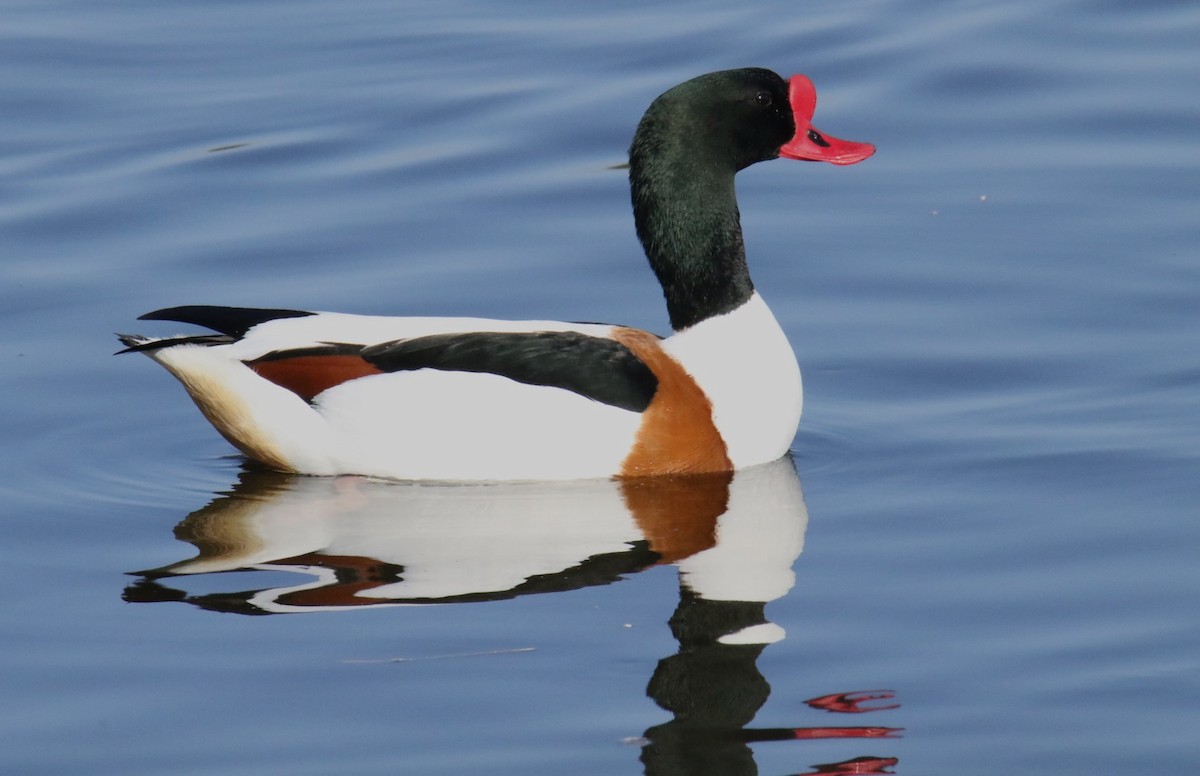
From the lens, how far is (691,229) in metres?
8.55

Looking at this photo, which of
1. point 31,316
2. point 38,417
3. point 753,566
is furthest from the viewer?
point 31,316

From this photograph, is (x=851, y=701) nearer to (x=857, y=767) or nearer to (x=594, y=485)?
(x=857, y=767)

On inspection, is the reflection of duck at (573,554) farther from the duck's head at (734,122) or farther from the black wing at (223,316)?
the duck's head at (734,122)

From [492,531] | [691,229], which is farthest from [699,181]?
[492,531]

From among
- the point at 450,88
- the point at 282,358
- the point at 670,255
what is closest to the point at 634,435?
the point at 670,255

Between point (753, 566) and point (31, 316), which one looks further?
point (31, 316)

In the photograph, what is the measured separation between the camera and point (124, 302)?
9914mm

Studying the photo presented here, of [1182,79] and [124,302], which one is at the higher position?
[1182,79]

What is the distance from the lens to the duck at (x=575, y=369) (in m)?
8.14

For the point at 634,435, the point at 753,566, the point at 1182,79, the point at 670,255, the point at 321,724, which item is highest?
the point at 1182,79

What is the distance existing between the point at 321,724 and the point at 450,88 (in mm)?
7480

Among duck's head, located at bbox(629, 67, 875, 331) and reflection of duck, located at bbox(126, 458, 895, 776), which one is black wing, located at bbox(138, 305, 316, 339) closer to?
reflection of duck, located at bbox(126, 458, 895, 776)

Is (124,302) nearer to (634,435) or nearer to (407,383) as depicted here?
(407,383)

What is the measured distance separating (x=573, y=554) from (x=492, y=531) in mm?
411
